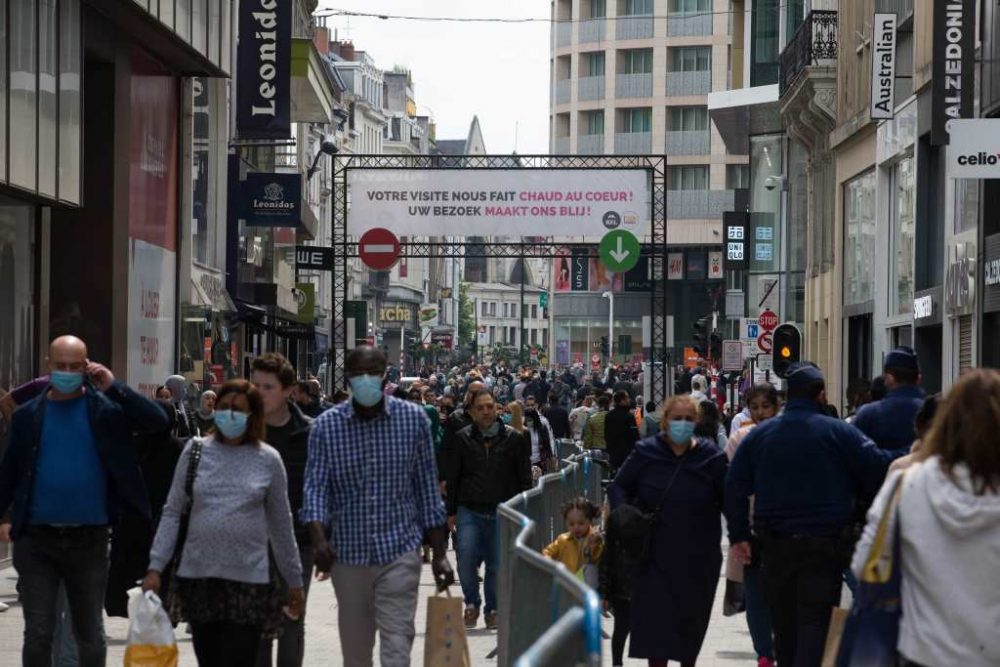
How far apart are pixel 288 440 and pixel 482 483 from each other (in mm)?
5216

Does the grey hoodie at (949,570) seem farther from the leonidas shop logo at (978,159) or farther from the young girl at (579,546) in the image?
the leonidas shop logo at (978,159)

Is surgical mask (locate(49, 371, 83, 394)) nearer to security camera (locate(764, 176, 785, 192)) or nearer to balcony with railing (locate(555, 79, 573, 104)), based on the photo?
security camera (locate(764, 176, 785, 192))

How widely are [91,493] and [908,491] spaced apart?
4.62 meters

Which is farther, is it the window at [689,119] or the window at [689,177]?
the window at [689,119]

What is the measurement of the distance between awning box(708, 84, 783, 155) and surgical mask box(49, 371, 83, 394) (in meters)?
46.1

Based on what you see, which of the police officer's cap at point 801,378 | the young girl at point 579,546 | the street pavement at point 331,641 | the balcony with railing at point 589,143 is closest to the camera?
the police officer's cap at point 801,378

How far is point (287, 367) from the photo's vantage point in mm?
10227

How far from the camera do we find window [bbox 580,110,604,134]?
104438 mm

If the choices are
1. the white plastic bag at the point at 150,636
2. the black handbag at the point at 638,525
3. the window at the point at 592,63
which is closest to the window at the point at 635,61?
the window at the point at 592,63

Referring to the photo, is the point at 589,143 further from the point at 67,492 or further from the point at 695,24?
the point at 67,492

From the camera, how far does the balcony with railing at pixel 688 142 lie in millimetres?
99625

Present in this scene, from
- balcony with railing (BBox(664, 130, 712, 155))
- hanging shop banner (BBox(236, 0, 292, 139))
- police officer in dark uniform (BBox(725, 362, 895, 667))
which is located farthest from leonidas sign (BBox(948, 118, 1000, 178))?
balcony with railing (BBox(664, 130, 712, 155))

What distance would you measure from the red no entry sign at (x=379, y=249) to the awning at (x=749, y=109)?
17155 mm

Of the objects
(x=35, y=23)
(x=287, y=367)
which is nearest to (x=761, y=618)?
(x=287, y=367)
